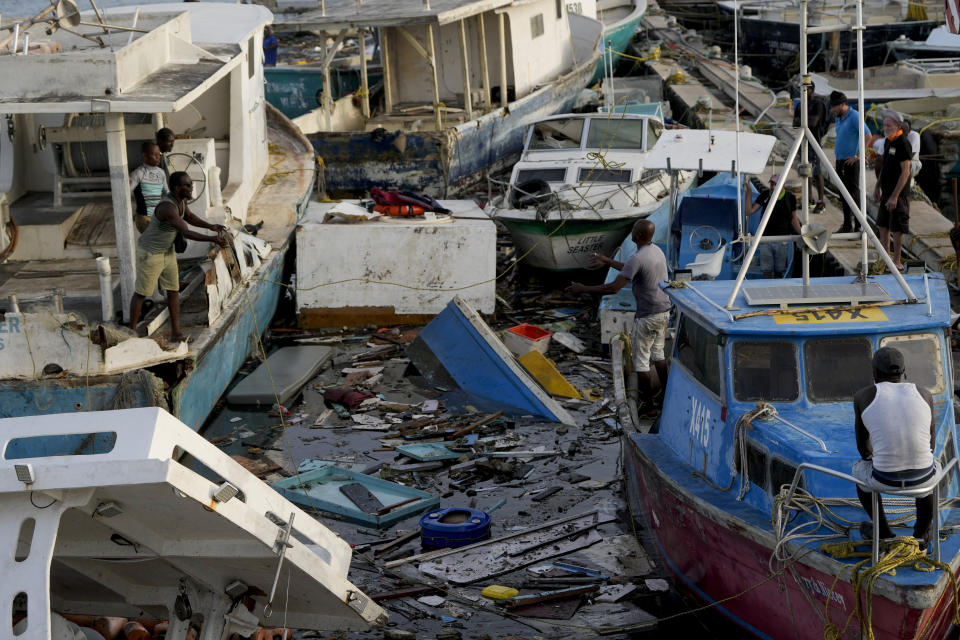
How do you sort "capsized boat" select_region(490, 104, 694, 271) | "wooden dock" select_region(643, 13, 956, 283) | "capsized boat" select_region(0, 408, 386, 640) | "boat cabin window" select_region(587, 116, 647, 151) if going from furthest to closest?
"boat cabin window" select_region(587, 116, 647, 151) < "capsized boat" select_region(490, 104, 694, 271) < "wooden dock" select_region(643, 13, 956, 283) < "capsized boat" select_region(0, 408, 386, 640)

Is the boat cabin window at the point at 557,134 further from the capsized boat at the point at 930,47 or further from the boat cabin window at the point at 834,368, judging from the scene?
the capsized boat at the point at 930,47

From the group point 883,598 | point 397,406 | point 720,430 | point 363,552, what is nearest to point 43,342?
point 363,552

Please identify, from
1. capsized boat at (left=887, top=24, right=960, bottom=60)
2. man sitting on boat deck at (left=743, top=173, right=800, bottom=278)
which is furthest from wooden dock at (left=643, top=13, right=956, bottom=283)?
capsized boat at (left=887, top=24, right=960, bottom=60)

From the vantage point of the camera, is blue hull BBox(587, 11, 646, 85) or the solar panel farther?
blue hull BBox(587, 11, 646, 85)

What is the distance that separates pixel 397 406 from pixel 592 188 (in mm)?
4933

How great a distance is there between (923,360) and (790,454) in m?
1.16

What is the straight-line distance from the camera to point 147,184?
35.9ft

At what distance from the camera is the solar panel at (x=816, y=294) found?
7414mm

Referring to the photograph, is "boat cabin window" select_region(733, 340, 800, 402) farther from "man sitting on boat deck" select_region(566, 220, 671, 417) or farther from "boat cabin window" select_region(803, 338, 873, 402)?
"man sitting on boat deck" select_region(566, 220, 671, 417)

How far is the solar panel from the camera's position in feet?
24.3

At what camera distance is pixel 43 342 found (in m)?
9.45

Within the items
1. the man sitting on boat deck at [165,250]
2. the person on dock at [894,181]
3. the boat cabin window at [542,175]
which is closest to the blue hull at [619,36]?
the boat cabin window at [542,175]

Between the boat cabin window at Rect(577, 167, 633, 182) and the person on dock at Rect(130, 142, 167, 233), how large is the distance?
6.45 meters

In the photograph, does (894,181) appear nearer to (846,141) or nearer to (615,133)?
(846,141)
